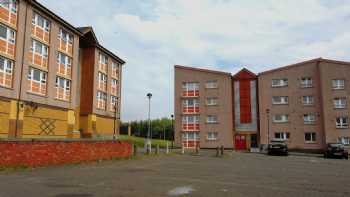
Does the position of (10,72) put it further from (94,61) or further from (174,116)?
(174,116)

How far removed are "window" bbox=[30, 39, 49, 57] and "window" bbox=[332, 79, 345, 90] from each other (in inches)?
1435

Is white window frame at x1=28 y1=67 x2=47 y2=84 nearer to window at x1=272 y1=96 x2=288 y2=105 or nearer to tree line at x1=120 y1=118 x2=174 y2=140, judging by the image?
window at x1=272 y1=96 x2=288 y2=105

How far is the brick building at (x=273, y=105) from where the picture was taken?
44.0 m

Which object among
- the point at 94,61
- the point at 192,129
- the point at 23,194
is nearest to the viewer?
the point at 23,194

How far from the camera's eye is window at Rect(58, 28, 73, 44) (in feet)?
101

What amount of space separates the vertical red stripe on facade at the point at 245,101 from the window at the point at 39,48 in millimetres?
30642

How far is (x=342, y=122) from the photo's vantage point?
4312 cm

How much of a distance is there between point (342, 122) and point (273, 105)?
9.25m

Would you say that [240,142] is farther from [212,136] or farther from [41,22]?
[41,22]

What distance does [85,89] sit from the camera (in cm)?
3559

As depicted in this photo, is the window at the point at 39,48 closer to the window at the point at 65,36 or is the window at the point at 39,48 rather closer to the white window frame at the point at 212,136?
the window at the point at 65,36

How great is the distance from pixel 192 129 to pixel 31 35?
2937 centimetres

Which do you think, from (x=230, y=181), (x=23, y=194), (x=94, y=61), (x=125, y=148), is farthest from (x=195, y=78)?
(x=23, y=194)

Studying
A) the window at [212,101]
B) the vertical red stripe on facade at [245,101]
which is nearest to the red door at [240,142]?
the vertical red stripe on facade at [245,101]
